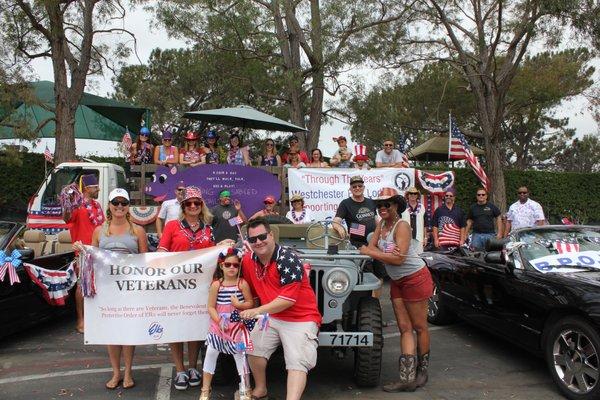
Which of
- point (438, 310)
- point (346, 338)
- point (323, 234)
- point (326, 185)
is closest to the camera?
point (346, 338)

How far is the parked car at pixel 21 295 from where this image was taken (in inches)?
234

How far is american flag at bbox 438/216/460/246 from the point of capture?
949 cm

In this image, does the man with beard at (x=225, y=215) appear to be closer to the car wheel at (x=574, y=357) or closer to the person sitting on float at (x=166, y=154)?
the person sitting on float at (x=166, y=154)

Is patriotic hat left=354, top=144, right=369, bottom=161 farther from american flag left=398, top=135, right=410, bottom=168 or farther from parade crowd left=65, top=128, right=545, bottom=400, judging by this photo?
parade crowd left=65, top=128, right=545, bottom=400

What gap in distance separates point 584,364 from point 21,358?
5410 millimetres

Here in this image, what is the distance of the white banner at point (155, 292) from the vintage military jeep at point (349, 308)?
946 millimetres

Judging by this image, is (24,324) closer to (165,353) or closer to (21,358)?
(21,358)

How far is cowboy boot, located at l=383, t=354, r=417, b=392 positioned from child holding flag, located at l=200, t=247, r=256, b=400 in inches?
52.3

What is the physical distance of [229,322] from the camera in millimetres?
4316

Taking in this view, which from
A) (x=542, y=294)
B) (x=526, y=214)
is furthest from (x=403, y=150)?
(x=542, y=294)

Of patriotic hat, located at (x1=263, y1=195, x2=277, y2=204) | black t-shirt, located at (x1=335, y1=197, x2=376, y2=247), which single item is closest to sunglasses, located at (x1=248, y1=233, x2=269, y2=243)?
black t-shirt, located at (x1=335, y1=197, x2=376, y2=247)

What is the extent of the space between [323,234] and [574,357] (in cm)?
261

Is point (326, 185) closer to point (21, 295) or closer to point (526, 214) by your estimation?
point (526, 214)

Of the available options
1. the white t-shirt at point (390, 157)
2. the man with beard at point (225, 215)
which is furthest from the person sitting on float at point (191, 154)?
the white t-shirt at point (390, 157)
